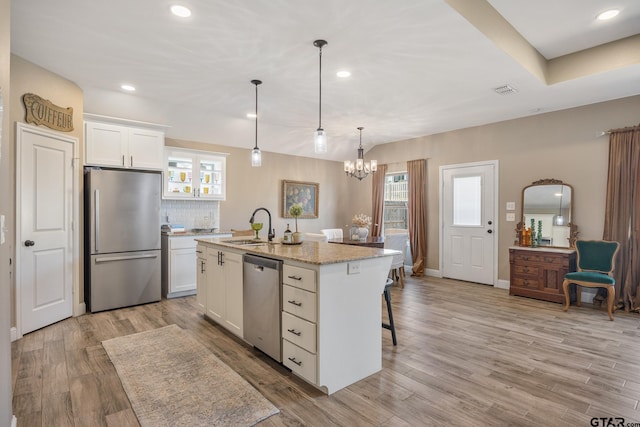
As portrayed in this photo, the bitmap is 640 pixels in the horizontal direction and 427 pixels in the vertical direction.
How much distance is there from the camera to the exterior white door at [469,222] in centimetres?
554

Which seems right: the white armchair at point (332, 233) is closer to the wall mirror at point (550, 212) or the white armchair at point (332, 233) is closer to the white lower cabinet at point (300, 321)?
the wall mirror at point (550, 212)

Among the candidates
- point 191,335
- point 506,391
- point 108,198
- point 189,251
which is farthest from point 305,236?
point 506,391

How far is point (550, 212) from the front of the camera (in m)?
4.84

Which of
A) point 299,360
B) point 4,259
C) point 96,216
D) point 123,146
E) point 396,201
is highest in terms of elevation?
point 123,146

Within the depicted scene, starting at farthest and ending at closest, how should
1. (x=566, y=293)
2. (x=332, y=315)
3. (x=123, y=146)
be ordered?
1. (x=123, y=146)
2. (x=566, y=293)
3. (x=332, y=315)

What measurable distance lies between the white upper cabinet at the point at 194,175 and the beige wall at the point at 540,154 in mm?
3908

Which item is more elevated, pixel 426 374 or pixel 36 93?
pixel 36 93

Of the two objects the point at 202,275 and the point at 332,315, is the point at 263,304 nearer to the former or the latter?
the point at 332,315

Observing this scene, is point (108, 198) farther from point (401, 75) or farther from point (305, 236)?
point (401, 75)

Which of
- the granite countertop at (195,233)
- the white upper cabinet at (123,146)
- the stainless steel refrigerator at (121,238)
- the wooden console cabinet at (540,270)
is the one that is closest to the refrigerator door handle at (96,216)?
the stainless steel refrigerator at (121,238)

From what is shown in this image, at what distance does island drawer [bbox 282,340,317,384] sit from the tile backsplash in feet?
11.5

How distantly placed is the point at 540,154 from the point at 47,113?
6418 millimetres

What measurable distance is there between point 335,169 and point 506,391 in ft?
19.7

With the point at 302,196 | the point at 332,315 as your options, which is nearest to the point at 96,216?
the point at 332,315
